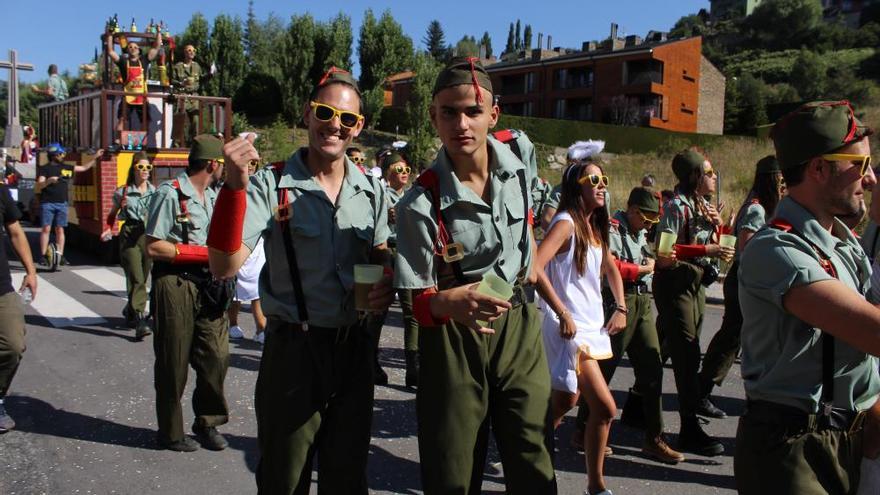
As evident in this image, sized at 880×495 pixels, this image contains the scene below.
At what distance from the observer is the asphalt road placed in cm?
452

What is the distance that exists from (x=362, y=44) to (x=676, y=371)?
140ft

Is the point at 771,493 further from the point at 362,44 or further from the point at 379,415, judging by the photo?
the point at 362,44

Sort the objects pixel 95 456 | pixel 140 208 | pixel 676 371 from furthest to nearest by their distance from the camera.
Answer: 1. pixel 140 208
2. pixel 676 371
3. pixel 95 456

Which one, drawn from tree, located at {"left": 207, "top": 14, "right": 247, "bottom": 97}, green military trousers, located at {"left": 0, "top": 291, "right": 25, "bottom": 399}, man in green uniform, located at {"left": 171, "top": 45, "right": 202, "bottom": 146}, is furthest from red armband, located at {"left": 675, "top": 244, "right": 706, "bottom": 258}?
tree, located at {"left": 207, "top": 14, "right": 247, "bottom": 97}

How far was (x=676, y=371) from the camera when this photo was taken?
211 inches

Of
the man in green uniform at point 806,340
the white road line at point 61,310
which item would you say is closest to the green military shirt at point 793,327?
the man in green uniform at point 806,340

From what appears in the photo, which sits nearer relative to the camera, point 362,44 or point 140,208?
point 140,208

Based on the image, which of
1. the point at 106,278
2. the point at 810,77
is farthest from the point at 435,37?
the point at 106,278

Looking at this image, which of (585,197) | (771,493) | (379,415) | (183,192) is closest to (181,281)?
(183,192)

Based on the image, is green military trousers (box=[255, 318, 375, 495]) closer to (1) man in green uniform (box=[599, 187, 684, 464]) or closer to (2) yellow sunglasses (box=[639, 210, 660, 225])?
(1) man in green uniform (box=[599, 187, 684, 464])

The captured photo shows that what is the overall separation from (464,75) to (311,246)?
36.8 inches

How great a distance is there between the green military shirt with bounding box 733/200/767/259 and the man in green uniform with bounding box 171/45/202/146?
11.8 m

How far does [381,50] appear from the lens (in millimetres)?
44906

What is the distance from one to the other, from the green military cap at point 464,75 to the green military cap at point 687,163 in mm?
3286
